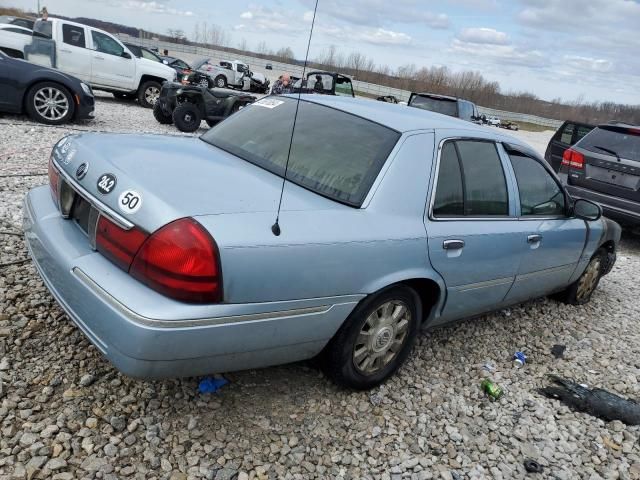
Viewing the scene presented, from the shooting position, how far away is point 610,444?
2.92 metres

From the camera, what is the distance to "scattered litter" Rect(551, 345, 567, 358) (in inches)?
154

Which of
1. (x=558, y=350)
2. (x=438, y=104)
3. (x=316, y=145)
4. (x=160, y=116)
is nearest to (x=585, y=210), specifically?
(x=558, y=350)

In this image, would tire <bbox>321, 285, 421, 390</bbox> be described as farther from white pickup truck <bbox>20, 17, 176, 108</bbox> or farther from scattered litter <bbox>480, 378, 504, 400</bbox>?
white pickup truck <bbox>20, 17, 176, 108</bbox>

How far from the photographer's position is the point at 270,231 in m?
2.15

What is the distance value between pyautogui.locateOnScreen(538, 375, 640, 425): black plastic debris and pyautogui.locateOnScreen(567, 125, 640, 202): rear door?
430 cm

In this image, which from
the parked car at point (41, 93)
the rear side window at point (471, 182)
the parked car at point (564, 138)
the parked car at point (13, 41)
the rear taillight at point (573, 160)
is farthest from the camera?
the parked car at point (13, 41)

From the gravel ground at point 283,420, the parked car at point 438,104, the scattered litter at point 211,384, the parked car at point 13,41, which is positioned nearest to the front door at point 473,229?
the gravel ground at point 283,420

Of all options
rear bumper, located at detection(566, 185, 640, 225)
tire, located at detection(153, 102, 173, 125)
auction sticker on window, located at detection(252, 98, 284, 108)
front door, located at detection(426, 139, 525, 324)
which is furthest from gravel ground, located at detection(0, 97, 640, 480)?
tire, located at detection(153, 102, 173, 125)

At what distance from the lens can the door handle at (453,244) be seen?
284 cm

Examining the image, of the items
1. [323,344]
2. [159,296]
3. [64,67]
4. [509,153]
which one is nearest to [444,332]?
[509,153]

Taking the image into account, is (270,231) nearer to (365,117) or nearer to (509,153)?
(365,117)

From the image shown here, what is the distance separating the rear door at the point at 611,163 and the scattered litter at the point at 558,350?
12.4ft

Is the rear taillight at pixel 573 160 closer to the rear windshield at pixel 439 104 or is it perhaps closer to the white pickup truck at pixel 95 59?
the rear windshield at pixel 439 104

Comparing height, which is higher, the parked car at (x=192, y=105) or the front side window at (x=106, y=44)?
the front side window at (x=106, y=44)
